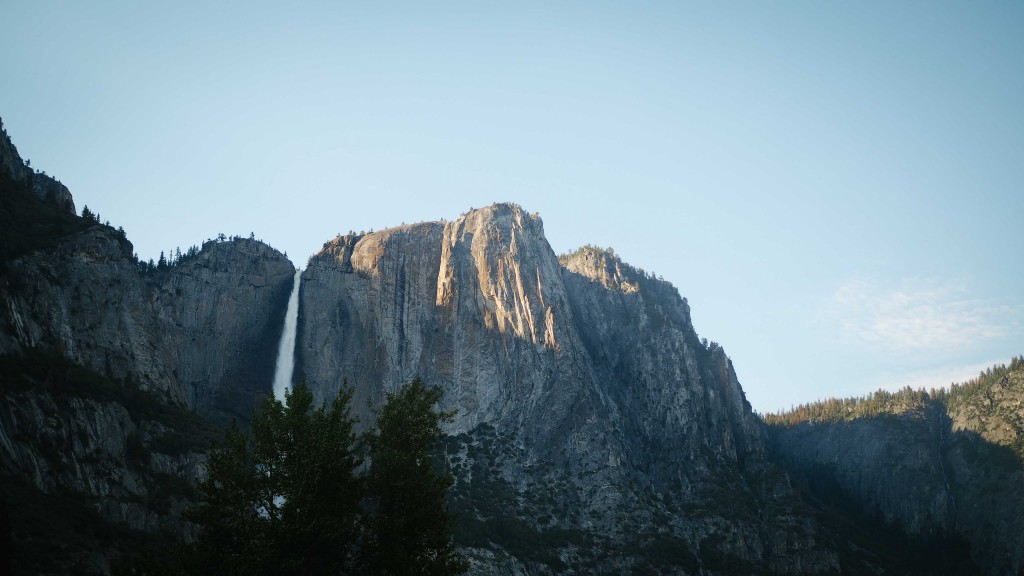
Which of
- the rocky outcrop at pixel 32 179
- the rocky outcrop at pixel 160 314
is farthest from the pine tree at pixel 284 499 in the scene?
the rocky outcrop at pixel 32 179

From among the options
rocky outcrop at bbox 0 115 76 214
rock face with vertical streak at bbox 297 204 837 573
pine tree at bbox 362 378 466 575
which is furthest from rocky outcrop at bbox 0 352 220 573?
rock face with vertical streak at bbox 297 204 837 573

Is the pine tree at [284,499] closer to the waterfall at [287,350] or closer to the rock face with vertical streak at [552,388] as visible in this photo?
the rock face with vertical streak at [552,388]

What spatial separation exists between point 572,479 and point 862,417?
70.6m

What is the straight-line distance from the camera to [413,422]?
4562 cm

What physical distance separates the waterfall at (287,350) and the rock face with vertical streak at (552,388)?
1559 millimetres

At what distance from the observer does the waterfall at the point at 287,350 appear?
133 metres

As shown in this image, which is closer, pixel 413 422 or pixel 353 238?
pixel 413 422

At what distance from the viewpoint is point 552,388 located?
131750mm

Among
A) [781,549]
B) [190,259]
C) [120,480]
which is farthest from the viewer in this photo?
[190,259]

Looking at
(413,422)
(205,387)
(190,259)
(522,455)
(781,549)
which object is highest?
(190,259)

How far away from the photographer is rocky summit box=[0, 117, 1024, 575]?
88062mm

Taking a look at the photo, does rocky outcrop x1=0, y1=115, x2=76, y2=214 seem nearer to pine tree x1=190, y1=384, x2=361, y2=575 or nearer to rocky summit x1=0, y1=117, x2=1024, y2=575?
rocky summit x1=0, y1=117, x2=1024, y2=575

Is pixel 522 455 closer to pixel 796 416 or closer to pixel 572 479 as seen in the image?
pixel 572 479

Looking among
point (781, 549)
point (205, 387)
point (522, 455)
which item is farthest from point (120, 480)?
point (781, 549)
